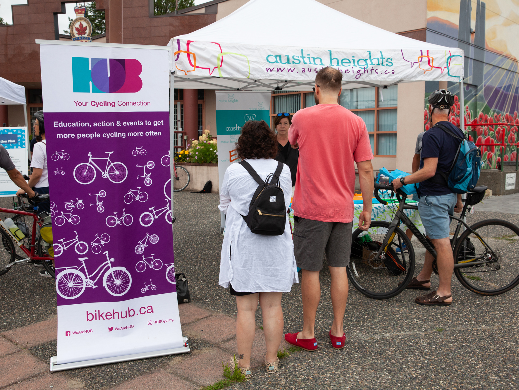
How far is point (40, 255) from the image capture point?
493 cm

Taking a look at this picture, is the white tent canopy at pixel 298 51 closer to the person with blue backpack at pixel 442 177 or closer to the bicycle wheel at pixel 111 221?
the person with blue backpack at pixel 442 177

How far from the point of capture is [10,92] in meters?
10.3

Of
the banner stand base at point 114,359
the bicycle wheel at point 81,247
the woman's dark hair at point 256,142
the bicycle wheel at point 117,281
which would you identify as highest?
the woman's dark hair at point 256,142

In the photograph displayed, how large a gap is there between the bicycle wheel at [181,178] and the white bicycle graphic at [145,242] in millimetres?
9845

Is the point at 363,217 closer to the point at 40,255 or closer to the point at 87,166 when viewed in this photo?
the point at 87,166

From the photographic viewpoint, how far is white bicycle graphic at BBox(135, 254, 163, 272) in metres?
3.40

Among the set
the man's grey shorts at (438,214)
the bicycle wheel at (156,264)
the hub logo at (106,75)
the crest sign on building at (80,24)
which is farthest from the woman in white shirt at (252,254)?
the crest sign on building at (80,24)

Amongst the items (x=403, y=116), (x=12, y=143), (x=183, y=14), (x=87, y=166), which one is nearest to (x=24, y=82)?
(x=183, y=14)

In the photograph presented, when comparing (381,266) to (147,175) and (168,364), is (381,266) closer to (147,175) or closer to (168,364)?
(168,364)

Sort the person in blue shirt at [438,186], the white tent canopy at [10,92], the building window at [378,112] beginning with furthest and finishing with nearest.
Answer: the building window at [378,112], the white tent canopy at [10,92], the person in blue shirt at [438,186]

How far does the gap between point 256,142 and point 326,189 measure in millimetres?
662

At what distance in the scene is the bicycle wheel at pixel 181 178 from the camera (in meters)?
13.2

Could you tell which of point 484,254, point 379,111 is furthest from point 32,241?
point 379,111

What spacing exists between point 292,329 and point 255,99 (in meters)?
4.12
